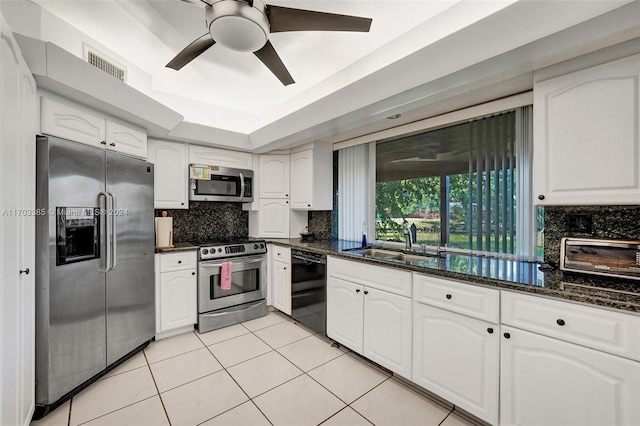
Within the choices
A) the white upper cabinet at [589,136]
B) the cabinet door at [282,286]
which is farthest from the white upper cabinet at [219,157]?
the white upper cabinet at [589,136]

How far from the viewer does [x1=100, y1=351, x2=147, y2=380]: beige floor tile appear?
7.16ft

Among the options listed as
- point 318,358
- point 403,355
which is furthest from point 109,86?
point 403,355

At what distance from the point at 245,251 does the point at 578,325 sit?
9.22 ft

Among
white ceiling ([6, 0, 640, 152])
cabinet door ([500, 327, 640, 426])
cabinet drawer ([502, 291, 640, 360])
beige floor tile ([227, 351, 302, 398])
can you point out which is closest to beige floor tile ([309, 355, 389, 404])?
beige floor tile ([227, 351, 302, 398])

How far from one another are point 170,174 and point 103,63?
1.20m

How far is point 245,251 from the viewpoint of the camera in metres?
3.17

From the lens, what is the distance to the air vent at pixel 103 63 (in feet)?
6.46

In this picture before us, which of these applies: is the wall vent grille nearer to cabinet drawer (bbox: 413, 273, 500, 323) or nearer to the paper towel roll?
the paper towel roll

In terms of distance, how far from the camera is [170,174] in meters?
3.03

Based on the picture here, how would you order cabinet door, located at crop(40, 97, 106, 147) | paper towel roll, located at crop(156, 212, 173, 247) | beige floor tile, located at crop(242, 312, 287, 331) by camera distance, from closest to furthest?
cabinet door, located at crop(40, 97, 106, 147)
paper towel roll, located at crop(156, 212, 173, 247)
beige floor tile, located at crop(242, 312, 287, 331)

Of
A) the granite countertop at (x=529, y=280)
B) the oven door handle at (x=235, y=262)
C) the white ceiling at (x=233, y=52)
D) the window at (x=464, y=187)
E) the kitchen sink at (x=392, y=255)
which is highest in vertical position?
the white ceiling at (x=233, y=52)

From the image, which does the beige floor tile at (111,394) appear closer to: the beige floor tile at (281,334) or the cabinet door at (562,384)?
the beige floor tile at (281,334)

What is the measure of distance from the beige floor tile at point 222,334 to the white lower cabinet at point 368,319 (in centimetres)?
100

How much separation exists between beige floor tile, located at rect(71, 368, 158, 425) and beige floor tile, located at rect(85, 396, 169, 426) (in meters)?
0.05
